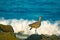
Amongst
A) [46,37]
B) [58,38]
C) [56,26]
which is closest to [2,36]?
[46,37]

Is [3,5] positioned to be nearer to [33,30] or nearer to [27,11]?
[27,11]

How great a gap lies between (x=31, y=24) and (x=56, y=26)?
2.90 feet

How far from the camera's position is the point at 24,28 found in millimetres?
7930

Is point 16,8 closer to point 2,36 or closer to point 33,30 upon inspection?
point 33,30

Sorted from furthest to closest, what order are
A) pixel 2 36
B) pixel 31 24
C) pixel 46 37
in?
pixel 31 24, pixel 46 37, pixel 2 36

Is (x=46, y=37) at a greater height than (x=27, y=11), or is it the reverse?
(x=27, y=11)

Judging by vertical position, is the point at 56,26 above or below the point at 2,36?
above

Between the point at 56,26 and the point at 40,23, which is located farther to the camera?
the point at 56,26

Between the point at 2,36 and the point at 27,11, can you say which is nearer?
the point at 2,36

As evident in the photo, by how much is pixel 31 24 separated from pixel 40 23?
1.11 ft

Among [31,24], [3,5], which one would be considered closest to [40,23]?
[31,24]

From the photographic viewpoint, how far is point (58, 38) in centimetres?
734

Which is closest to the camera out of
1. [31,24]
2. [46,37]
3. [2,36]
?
[2,36]

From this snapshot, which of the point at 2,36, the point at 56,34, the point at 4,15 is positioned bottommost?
the point at 2,36
